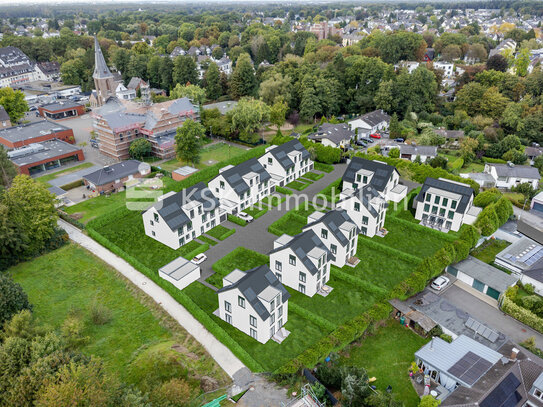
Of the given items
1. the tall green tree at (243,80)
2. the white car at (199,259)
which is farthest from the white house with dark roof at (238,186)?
the tall green tree at (243,80)

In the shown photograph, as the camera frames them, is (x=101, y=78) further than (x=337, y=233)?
Yes

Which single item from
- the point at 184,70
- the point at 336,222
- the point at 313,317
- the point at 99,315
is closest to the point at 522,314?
the point at 336,222

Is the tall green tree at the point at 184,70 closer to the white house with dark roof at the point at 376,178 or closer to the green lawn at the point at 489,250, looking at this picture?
the white house with dark roof at the point at 376,178

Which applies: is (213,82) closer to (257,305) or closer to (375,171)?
(375,171)

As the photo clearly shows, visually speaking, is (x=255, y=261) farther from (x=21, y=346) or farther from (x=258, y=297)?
(x=21, y=346)

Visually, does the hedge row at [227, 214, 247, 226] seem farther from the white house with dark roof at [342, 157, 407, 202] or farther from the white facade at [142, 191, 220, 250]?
the white house with dark roof at [342, 157, 407, 202]

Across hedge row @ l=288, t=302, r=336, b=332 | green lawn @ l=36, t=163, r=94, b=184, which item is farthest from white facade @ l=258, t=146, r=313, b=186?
green lawn @ l=36, t=163, r=94, b=184
